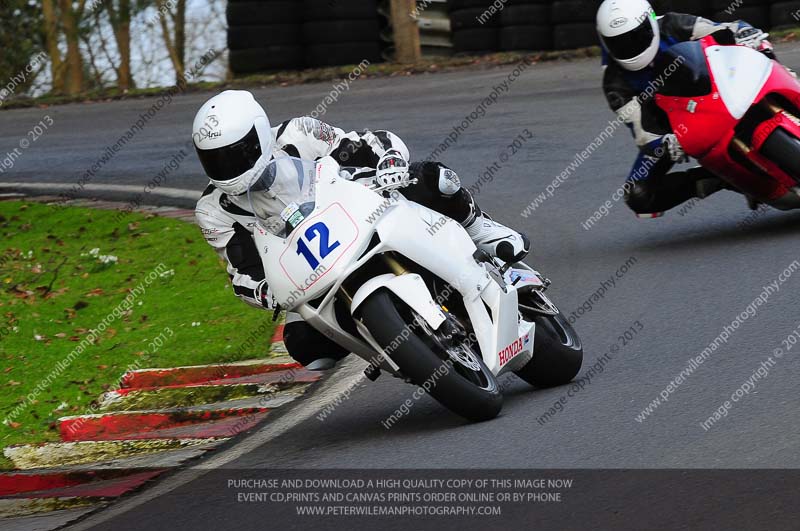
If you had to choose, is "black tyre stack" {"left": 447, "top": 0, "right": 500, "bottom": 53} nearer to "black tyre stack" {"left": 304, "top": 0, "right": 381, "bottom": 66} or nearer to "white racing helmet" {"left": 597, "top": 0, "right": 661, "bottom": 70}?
"black tyre stack" {"left": 304, "top": 0, "right": 381, "bottom": 66}

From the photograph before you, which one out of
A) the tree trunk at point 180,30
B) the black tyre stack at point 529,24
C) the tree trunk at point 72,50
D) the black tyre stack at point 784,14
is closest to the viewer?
the black tyre stack at point 784,14

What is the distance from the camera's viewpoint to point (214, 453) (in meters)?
6.05

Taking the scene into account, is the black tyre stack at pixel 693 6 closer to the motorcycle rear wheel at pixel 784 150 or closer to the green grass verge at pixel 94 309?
the green grass verge at pixel 94 309

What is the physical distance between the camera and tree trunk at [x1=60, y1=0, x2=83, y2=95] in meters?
21.7

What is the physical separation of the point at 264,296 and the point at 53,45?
692 inches

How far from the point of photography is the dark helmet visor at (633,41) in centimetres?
836

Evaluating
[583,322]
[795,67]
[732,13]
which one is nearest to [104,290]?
[583,322]

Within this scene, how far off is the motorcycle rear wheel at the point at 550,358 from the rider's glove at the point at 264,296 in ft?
3.90

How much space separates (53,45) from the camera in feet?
73.5

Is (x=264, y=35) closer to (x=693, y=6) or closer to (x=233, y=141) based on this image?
(x=693, y=6)

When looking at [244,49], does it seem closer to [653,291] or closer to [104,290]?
[104,290]

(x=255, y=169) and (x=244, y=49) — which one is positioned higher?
(x=255, y=169)

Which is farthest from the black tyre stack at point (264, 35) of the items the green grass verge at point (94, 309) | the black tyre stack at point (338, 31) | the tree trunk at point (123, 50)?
the tree trunk at point (123, 50)

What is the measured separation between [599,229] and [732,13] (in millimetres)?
6618
